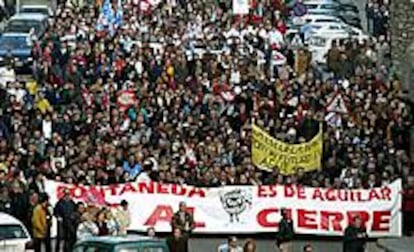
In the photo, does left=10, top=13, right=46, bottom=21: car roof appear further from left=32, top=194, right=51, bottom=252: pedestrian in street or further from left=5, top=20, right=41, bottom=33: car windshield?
left=32, top=194, right=51, bottom=252: pedestrian in street

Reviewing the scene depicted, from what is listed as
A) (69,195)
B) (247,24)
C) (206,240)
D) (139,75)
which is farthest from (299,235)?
(247,24)

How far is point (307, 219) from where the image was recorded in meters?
36.7

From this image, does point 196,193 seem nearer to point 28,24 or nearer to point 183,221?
point 183,221

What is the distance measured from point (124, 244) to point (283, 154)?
8483mm

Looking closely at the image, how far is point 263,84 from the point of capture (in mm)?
42500

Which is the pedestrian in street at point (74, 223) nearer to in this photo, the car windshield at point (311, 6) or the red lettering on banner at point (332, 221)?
the red lettering on banner at point (332, 221)

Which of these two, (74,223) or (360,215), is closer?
(74,223)

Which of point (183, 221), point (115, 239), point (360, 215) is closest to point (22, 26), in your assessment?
point (360, 215)

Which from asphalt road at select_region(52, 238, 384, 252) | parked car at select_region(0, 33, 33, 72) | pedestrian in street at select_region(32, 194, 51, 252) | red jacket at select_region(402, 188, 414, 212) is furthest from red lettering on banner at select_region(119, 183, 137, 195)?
parked car at select_region(0, 33, 33, 72)

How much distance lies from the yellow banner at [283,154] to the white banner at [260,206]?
38.7 inches

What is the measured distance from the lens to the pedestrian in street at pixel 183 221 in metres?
33.7

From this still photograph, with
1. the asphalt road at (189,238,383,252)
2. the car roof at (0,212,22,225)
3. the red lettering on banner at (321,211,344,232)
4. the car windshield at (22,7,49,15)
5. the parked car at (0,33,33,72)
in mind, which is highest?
the car windshield at (22,7,49,15)

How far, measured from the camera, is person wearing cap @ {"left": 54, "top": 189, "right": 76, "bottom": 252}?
1352 inches

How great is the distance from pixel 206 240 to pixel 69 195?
288 centimetres
